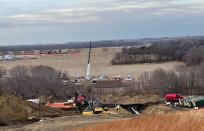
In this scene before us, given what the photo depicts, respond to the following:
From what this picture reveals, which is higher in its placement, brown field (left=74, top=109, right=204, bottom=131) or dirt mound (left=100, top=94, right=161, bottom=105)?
brown field (left=74, top=109, right=204, bottom=131)

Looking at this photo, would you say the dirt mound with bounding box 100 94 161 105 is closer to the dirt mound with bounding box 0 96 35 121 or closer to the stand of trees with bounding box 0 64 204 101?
the stand of trees with bounding box 0 64 204 101

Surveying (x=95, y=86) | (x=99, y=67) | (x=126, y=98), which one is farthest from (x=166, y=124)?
(x=99, y=67)

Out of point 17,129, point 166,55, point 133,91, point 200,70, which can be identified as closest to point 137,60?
point 166,55

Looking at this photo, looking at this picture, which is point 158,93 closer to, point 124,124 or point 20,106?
point 20,106

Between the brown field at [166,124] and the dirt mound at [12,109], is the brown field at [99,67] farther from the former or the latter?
the brown field at [166,124]

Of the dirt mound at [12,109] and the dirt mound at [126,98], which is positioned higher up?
the dirt mound at [12,109]

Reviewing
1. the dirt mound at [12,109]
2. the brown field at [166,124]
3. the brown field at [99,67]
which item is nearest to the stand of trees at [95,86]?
the brown field at [99,67]

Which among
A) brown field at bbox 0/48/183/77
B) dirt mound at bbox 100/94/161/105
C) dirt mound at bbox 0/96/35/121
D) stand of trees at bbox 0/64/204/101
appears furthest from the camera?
brown field at bbox 0/48/183/77

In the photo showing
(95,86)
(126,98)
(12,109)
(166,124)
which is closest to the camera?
(166,124)

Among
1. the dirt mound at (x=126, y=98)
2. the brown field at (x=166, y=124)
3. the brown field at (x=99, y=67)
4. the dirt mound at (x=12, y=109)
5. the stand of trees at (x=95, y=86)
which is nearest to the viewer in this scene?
the brown field at (x=166, y=124)

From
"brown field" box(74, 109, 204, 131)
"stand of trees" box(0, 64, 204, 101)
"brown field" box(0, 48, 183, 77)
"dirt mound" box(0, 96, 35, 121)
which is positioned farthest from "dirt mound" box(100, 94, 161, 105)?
"brown field" box(74, 109, 204, 131)

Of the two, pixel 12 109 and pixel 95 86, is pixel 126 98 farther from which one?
pixel 12 109

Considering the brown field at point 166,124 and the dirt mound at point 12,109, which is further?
the dirt mound at point 12,109

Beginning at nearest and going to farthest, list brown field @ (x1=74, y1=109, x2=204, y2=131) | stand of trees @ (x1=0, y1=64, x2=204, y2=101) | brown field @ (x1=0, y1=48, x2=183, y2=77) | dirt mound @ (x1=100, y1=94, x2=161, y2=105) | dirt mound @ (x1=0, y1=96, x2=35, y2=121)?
brown field @ (x1=74, y1=109, x2=204, y2=131), dirt mound @ (x1=0, y1=96, x2=35, y2=121), dirt mound @ (x1=100, y1=94, x2=161, y2=105), stand of trees @ (x1=0, y1=64, x2=204, y2=101), brown field @ (x1=0, y1=48, x2=183, y2=77)
